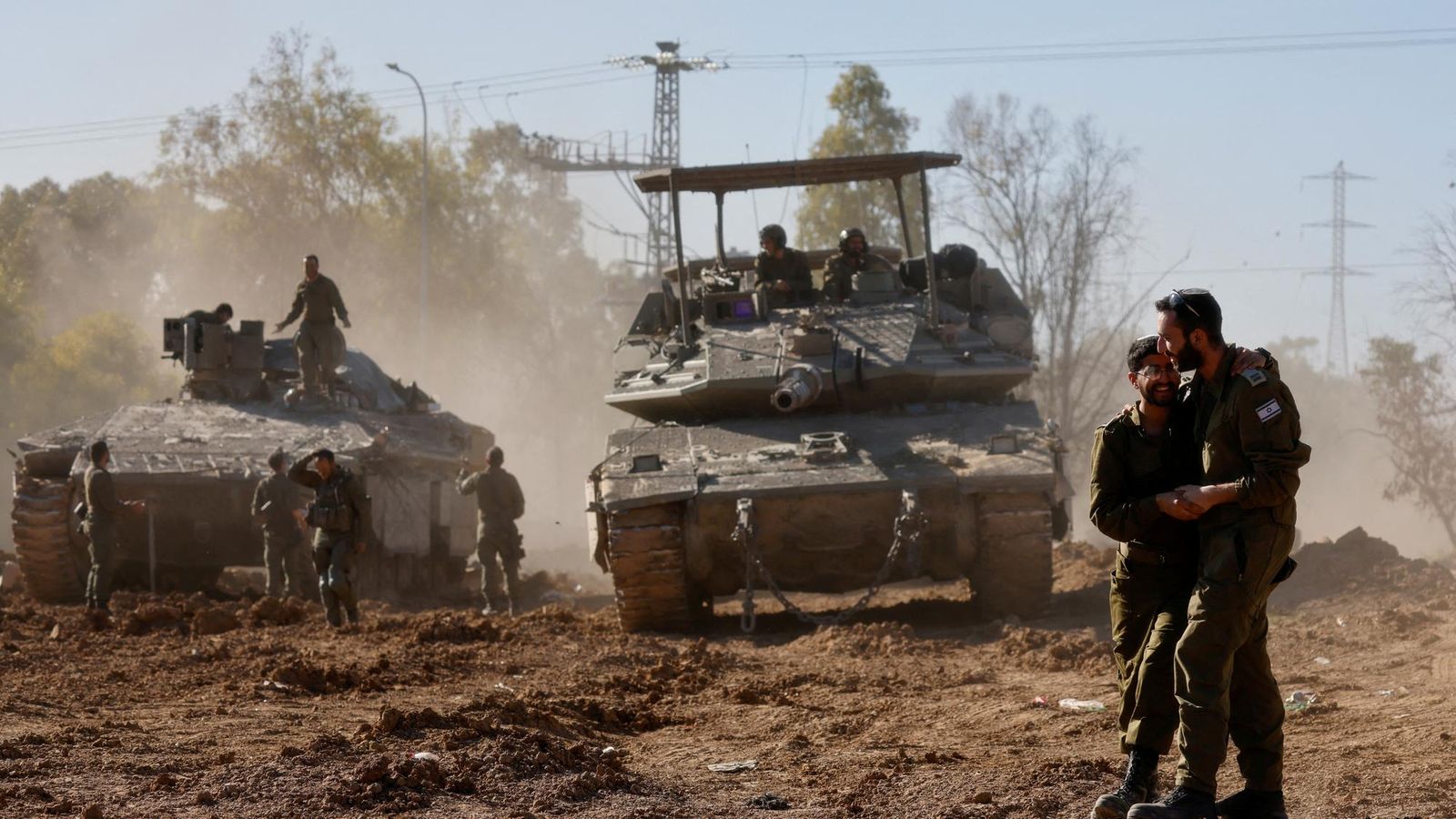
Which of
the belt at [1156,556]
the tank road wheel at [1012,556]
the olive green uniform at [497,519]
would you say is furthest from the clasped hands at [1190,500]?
the olive green uniform at [497,519]

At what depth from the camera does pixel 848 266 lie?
15.1 metres

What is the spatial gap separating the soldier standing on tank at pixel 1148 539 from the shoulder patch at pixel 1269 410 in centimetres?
39

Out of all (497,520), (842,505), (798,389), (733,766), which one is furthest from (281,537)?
(733,766)

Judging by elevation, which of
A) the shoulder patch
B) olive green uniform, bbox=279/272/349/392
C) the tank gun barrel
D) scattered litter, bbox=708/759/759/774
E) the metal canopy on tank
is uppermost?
the metal canopy on tank

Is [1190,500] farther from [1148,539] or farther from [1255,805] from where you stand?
[1255,805]

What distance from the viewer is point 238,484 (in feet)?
51.0

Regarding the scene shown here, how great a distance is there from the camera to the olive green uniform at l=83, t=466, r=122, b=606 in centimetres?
1420

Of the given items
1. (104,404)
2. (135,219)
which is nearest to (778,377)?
(104,404)

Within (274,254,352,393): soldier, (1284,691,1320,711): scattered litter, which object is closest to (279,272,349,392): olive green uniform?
(274,254,352,393): soldier

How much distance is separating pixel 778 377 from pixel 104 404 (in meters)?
27.1

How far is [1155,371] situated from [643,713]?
3.58m

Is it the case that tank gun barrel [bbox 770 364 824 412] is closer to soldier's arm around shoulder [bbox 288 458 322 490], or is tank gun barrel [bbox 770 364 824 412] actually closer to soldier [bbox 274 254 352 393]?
soldier's arm around shoulder [bbox 288 458 322 490]

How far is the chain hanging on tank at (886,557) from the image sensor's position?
11.5 meters

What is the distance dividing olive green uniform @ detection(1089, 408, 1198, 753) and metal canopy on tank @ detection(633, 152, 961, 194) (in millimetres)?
7889
